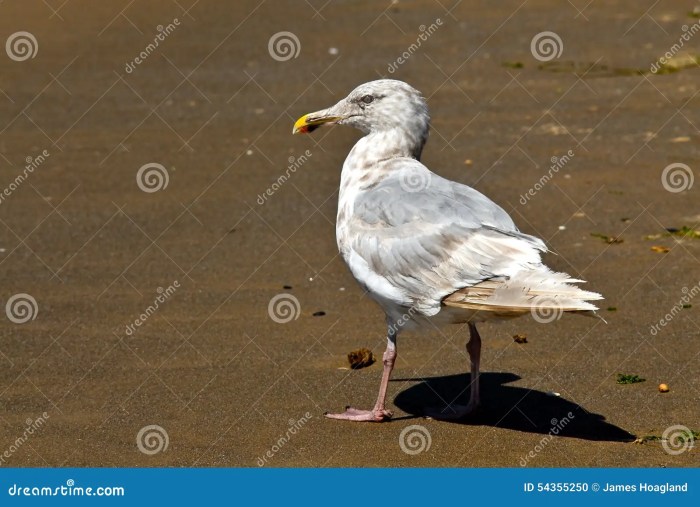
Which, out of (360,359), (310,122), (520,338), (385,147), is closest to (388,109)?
(385,147)

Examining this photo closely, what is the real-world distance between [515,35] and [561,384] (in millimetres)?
9233

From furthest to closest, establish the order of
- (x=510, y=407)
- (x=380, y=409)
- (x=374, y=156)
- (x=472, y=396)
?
(x=374, y=156) → (x=510, y=407) → (x=472, y=396) → (x=380, y=409)

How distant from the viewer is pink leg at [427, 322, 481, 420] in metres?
7.34

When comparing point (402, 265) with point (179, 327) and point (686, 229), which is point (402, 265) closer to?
point (179, 327)

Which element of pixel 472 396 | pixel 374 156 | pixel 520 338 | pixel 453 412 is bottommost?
pixel 453 412

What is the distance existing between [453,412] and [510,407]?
0.40 meters

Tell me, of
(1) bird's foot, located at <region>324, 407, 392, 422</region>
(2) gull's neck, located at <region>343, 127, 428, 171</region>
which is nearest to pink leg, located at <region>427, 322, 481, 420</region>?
(1) bird's foot, located at <region>324, 407, 392, 422</region>

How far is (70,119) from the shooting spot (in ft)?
45.5

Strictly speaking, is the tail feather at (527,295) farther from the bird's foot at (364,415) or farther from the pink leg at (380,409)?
the bird's foot at (364,415)

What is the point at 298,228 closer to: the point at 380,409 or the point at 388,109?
the point at 388,109

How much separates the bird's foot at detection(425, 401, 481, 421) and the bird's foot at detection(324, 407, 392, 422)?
0.29m

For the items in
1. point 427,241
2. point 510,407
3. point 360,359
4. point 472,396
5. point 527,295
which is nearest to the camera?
point 527,295

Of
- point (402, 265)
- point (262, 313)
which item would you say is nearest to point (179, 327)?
point (262, 313)

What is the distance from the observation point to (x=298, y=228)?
10.9 m
